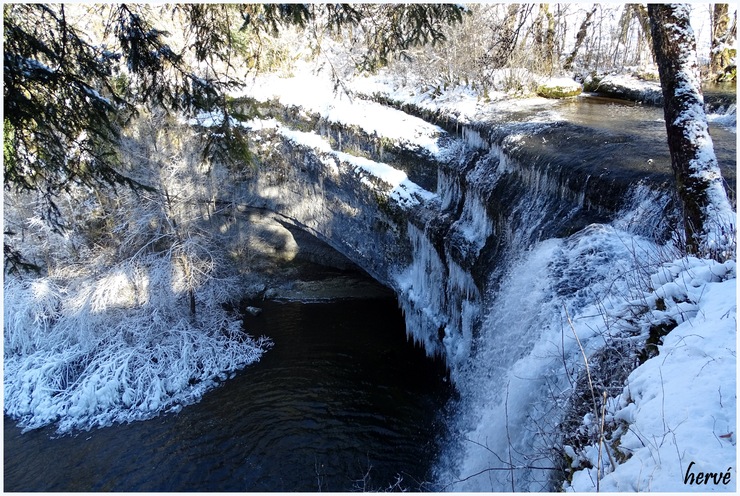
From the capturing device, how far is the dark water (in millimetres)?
9258

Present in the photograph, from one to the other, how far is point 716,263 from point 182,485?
9.60 meters

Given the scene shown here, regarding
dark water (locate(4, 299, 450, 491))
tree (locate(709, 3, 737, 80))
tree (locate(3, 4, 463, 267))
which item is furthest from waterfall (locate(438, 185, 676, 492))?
tree (locate(709, 3, 737, 80))

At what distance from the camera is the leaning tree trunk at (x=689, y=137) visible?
149 inches

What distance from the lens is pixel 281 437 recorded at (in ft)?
33.3

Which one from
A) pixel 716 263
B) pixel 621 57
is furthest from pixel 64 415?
pixel 621 57

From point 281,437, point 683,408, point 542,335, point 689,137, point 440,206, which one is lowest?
point 281,437

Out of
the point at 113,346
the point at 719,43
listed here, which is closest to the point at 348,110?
the point at 113,346

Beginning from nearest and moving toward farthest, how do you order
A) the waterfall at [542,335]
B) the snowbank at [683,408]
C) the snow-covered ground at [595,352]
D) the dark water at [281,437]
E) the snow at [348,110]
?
the snowbank at [683,408] → the snow-covered ground at [595,352] → the waterfall at [542,335] → the dark water at [281,437] → the snow at [348,110]

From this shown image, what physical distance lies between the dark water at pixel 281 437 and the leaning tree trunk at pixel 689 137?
237 inches

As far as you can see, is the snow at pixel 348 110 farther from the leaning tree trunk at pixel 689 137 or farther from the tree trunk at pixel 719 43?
the tree trunk at pixel 719 43

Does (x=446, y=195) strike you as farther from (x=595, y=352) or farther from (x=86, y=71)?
(x=86, y=71)

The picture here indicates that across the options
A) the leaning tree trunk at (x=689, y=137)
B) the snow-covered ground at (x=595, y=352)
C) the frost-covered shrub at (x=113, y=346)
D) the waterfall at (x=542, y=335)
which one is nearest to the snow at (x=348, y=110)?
the waterfall at (x=542, y=335)

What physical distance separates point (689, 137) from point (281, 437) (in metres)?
9.14

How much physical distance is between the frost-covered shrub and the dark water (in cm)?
61
